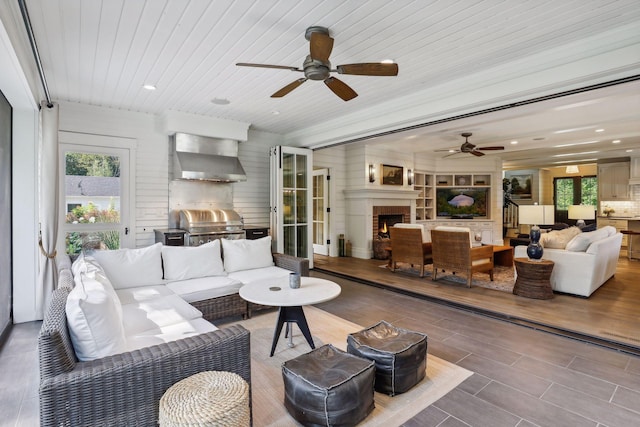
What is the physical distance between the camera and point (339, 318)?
12.8ft

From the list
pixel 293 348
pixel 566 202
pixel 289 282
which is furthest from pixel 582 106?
pixel 566 202

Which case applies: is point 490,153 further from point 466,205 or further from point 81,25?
point 81,25

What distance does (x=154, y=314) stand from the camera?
2674 mm

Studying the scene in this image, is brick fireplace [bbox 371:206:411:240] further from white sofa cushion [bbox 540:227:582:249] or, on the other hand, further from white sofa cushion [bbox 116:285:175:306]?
white sofa cushion [bbox 116:285:175:306]

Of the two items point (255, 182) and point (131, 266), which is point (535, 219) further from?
point (131, 266)

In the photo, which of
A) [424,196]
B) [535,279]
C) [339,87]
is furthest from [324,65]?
[424,196]

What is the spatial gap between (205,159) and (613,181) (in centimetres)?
1054

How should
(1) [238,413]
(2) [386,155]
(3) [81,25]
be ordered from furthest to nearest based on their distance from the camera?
(2) [386,155] < (3) [81,25] < (1) [238,413]

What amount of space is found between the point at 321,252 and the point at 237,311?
4880 millimetres

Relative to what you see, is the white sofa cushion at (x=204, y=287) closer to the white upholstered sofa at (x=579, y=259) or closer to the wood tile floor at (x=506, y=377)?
the wood tile floor at (x=506, y=377)

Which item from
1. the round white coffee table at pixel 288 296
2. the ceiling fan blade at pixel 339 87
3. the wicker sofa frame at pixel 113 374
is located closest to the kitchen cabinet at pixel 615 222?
the ceiling fan blade at pixel 339 87

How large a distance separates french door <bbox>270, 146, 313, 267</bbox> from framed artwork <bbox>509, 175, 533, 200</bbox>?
9832 mm

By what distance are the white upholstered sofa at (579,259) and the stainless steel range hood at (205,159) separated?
502 centimetres

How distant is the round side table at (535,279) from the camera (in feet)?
14.5
